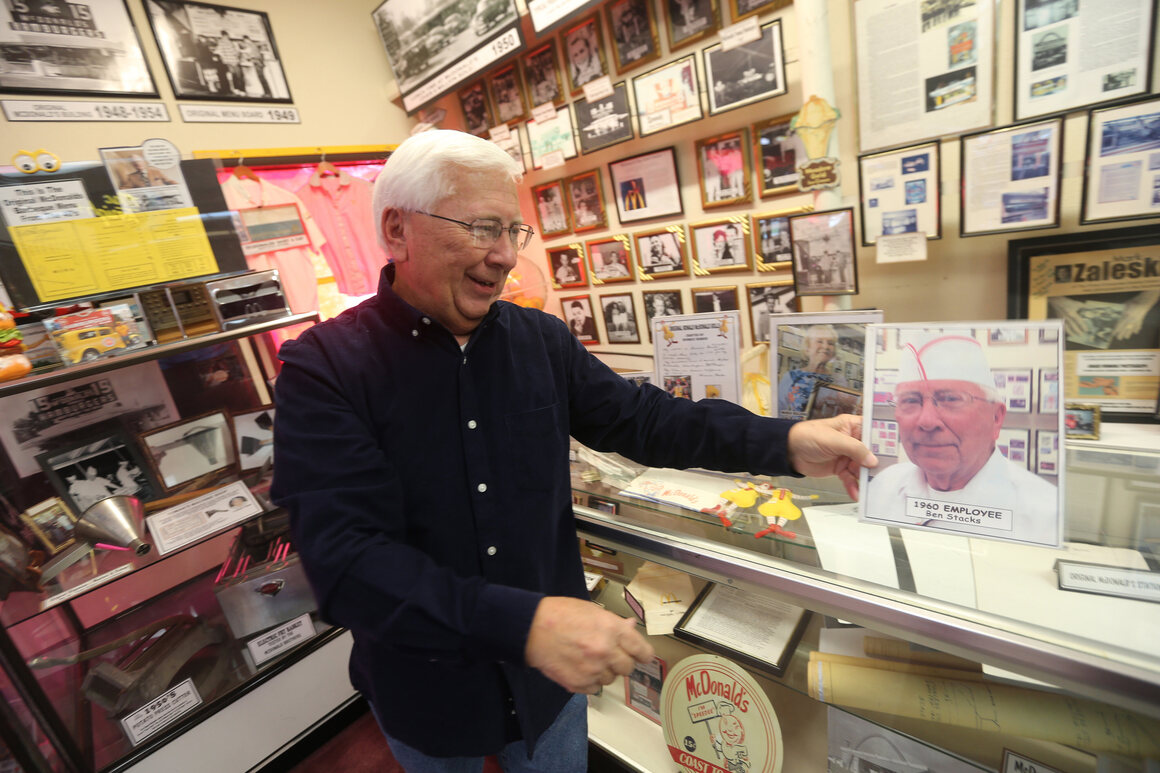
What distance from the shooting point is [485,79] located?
105 inches

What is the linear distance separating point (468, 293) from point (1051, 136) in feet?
5.08

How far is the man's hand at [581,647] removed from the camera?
2.20 ft

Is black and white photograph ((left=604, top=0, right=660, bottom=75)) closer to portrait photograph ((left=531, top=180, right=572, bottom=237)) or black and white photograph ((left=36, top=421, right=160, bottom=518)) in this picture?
portrait photograph ((left=531, top=180, right=572, bottom=237))

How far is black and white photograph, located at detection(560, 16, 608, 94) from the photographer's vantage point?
213cm

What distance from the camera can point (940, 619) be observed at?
0.72 m

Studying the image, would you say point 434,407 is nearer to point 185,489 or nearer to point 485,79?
point 185,489

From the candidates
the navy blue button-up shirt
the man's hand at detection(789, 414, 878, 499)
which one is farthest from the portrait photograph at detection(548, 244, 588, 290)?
the man's hand at detection(789, 414, 878, 499)

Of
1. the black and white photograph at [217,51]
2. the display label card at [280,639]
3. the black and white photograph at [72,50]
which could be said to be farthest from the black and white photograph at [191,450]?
the black and white photograph at [217,51]

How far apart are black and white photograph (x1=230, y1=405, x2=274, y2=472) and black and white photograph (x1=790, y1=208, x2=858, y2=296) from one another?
2.16 meters

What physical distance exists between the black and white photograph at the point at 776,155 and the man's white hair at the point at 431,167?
4.42ft

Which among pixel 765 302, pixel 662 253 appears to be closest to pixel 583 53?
pixel 662 253

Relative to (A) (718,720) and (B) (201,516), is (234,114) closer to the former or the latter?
(B) (201,516)

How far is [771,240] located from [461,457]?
156cm

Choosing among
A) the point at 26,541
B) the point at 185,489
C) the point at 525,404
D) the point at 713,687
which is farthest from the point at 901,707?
the point at 26,541
